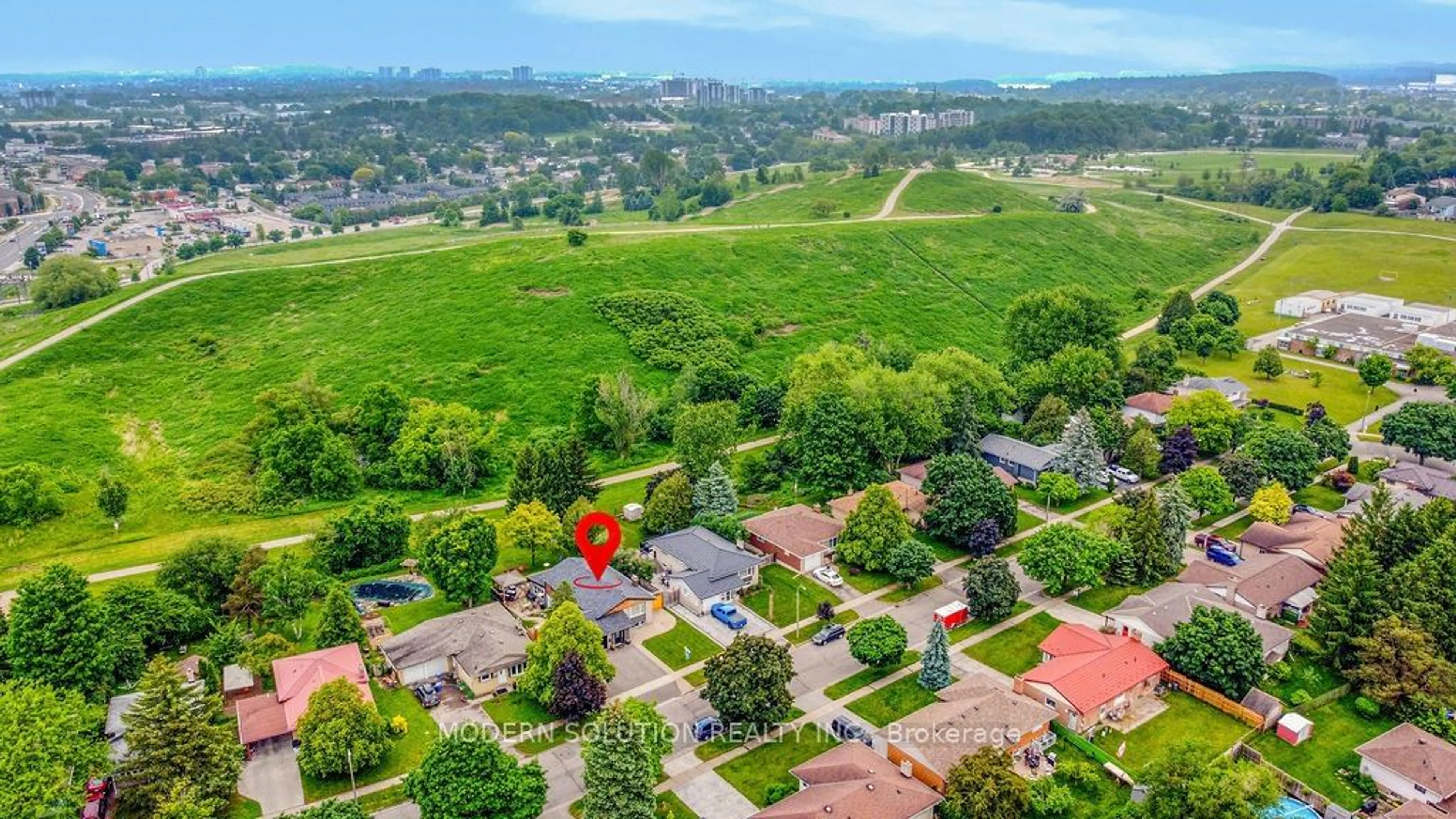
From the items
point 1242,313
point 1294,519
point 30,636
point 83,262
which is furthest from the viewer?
point 1242,313

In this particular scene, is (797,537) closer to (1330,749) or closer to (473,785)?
(473,785)

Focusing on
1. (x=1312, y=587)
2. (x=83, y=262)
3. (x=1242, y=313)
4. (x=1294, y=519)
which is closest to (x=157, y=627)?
(x=1312, y=587)

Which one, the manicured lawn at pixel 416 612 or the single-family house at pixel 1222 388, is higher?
the single-family house at pixel 1222 388

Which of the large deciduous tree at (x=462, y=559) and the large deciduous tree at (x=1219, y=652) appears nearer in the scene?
the large deciduous tree at (x=1219, y=652)

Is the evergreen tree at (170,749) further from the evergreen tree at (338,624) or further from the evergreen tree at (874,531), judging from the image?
the evergreen tree at (874,531)

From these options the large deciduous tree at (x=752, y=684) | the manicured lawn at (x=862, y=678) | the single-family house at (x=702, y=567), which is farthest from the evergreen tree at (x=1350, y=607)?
the single-family house at (x=702, y=567)

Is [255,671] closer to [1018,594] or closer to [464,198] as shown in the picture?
[1018,594]

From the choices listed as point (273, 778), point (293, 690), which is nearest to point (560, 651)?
point (293, 690)
